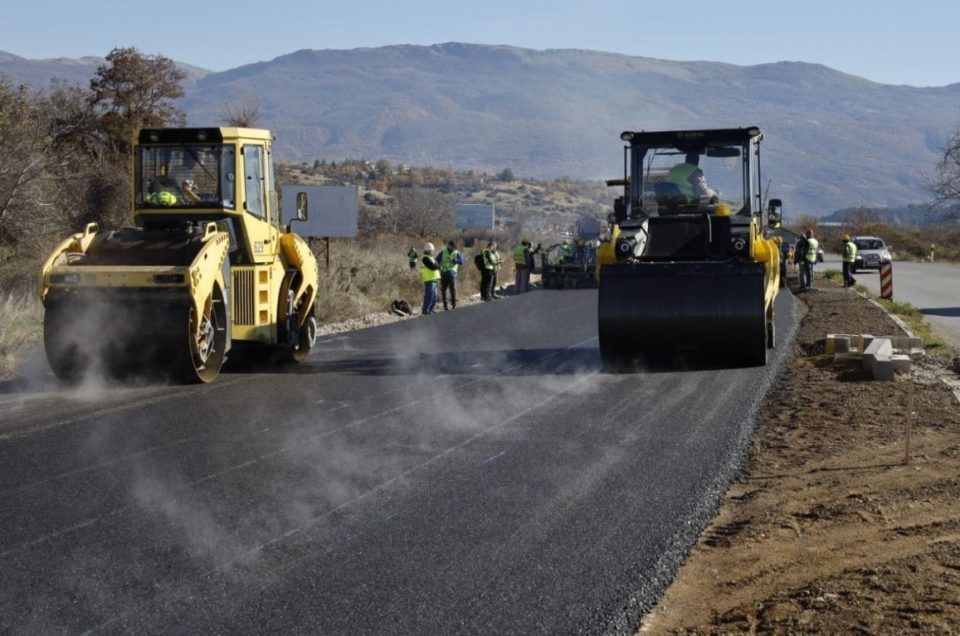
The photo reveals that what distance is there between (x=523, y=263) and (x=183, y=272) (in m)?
23.1

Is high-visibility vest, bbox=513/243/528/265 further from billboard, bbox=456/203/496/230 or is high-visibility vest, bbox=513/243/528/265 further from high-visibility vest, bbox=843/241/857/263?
billboard, bbox=456/203/496/230

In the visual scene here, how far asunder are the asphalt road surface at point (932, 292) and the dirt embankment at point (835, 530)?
9.96m

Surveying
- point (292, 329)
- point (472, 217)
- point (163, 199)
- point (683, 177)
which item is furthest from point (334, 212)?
point (472, 217)

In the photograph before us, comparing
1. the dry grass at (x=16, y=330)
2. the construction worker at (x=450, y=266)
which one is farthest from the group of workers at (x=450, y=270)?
the dry grass at (x=16, y=330)

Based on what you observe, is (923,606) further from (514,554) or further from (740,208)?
(740,208)

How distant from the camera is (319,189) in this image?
133ft

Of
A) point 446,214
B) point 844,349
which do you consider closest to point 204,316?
point 844,349

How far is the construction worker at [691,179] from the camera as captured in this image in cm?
1703

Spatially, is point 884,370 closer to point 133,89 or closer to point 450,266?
point 450,266

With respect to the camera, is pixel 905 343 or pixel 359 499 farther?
pixel 905 343

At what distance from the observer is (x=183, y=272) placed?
522 inches

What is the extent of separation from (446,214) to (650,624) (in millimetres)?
60232

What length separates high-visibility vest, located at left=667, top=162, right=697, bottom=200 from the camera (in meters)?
17.1

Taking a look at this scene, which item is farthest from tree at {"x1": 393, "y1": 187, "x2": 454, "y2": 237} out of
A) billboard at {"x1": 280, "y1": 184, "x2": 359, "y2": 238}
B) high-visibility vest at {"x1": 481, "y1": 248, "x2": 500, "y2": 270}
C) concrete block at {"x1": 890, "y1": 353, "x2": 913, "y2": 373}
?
concrete block at {"x1": 890, "y1": 353, "x2": 913, "y2": 373}
